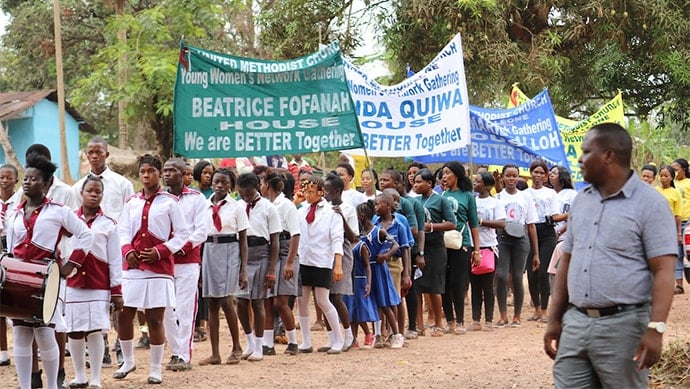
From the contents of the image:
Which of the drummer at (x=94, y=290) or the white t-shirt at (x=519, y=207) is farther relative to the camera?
the white t-shirt at (x=519, y=207)

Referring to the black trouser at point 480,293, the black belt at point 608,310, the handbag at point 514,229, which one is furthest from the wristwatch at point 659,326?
the handbag at point 514,229

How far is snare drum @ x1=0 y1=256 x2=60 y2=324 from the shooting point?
7.17 meters

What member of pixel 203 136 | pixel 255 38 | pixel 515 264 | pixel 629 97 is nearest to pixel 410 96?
pixel 515 264

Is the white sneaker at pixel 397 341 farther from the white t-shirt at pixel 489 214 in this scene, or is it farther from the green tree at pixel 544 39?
the green tree at pixel 544 39

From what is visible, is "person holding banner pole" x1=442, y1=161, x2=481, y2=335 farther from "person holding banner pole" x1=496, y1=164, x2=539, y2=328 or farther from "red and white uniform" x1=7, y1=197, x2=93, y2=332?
"red and white uniform" x1=7, y1=197, x2=93, y2=332

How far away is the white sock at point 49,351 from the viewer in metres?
7.84

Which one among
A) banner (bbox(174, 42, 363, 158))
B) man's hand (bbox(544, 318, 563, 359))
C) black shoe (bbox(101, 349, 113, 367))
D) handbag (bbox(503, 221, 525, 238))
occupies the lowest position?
black shoe (bbox(101, 349, 113, 367))

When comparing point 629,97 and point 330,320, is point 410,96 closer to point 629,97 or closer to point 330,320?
point 330,320

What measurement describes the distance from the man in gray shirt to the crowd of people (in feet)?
1.03

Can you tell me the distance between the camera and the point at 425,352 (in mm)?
10758

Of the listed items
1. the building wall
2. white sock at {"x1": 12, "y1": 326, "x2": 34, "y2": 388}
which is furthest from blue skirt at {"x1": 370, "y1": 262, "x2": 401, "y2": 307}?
the building wall

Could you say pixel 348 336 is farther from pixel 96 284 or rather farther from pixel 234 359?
pixel 96 284

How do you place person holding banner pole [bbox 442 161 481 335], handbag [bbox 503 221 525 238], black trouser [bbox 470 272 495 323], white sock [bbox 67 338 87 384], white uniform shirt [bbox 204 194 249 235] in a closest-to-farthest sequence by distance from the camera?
white sock [bbox 67 338 87 384] → white uniform shirt [bbox 204 194 249 235] → person holding banner pole [bbox 442 161 481 335] → black trouser [bbox 470 272 495 323] → handbag [bbox 503 221 525 238]

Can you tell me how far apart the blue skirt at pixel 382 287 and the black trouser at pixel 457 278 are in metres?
1.36
